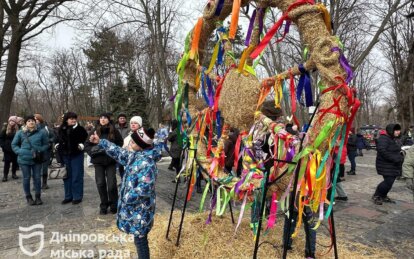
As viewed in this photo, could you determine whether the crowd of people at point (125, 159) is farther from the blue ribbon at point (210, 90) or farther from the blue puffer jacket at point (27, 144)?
the blue ribbon at point (210, 90)

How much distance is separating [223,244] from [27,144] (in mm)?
A: 4291

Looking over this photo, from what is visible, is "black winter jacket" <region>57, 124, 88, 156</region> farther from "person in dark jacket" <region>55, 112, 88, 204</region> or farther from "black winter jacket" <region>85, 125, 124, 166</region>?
"black winter jacket" <region>85, 125, 124, 166</region>

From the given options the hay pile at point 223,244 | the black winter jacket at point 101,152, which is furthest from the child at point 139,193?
the black winter jacket at point 101,152

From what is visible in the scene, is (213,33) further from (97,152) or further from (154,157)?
(97,152)

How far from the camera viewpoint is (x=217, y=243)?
11.7 feet

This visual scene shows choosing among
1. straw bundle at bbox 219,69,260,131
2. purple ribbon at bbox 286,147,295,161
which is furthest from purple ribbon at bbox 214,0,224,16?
purple ribbon at bbox 286,147,295,161

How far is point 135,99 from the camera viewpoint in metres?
26.4

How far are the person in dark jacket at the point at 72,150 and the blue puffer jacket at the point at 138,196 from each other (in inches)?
116

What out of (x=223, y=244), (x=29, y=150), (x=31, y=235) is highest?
(x=29, y=150)

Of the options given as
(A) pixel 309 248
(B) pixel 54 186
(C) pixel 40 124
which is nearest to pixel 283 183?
(A) pixel 309 248

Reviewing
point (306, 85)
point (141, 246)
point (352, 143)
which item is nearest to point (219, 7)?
point (306, 85)

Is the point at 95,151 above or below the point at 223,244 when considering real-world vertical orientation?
above

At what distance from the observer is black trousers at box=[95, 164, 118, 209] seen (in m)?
5.00

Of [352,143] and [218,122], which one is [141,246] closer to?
[218,122]
